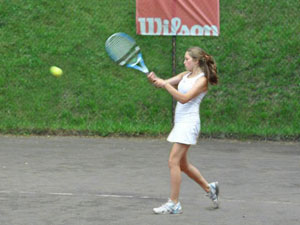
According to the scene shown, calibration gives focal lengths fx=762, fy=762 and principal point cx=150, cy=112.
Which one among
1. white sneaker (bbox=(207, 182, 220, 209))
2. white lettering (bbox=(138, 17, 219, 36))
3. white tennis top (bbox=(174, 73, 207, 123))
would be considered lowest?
white sneaker (bbox=(207, 182, 220, 209))

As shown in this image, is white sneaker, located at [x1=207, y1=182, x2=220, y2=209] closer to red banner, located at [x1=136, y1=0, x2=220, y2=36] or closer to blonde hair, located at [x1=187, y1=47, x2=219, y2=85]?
blonde hair, located at [x1=187, y1=47, x2=219, y2=85]

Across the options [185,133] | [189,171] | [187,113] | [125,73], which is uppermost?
[125,73]

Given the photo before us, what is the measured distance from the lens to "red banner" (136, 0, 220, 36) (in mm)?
11805

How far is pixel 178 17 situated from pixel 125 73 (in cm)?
201

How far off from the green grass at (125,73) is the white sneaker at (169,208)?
4.64m

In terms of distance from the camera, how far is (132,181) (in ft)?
28.4

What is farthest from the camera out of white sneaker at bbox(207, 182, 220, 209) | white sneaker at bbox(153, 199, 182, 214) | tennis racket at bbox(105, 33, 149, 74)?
tennis racket at bbox(105, 33, 149, 74)

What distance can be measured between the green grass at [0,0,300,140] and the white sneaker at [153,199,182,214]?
4640mm

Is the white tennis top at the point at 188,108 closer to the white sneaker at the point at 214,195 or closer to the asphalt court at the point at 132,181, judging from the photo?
the white sneaker at the point at 214,195

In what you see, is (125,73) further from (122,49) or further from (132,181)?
(122,49)

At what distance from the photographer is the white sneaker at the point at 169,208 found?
7.12m

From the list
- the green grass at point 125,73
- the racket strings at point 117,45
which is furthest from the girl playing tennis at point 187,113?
the green grass at point 125,73

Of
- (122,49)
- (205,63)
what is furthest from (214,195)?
(122,49)

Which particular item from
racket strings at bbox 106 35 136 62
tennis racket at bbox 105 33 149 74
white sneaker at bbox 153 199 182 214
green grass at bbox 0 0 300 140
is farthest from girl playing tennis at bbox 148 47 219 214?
green grass at bbox 0 0 300 140
